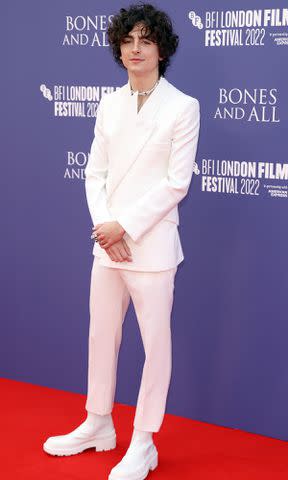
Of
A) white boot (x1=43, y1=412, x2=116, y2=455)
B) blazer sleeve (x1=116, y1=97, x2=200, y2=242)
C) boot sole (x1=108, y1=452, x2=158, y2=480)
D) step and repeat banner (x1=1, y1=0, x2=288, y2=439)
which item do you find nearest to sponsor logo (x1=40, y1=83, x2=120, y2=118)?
step and repeat banner (x1=1, y1=0, x2=288, y2=439)

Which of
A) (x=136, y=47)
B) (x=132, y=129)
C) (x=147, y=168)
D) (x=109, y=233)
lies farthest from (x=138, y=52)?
(x=109, y=233)

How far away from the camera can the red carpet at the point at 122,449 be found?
9.20 feet

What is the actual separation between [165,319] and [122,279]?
0.68ft

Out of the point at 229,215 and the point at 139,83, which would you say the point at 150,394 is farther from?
the point at 139,83

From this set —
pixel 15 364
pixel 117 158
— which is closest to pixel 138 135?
pixel 117 158

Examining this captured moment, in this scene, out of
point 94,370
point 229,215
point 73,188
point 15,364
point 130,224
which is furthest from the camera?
point 15,364

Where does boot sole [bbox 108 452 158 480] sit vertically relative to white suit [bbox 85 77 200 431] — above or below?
below

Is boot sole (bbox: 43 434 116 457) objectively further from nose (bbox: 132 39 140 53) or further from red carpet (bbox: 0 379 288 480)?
nose (bbox: 132 39 140 53)

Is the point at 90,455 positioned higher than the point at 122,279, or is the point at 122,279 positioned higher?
the point at 122,279

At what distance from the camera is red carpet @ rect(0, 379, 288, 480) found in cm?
280

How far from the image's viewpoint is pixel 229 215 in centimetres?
305

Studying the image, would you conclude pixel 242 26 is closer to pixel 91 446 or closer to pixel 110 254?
pixel 110 254

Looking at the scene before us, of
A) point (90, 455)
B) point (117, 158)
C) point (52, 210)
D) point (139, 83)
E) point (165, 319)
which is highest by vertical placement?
point (139, 83)

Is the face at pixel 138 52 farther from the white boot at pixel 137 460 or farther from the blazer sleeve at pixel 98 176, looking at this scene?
the white boot at pixel 137 460
